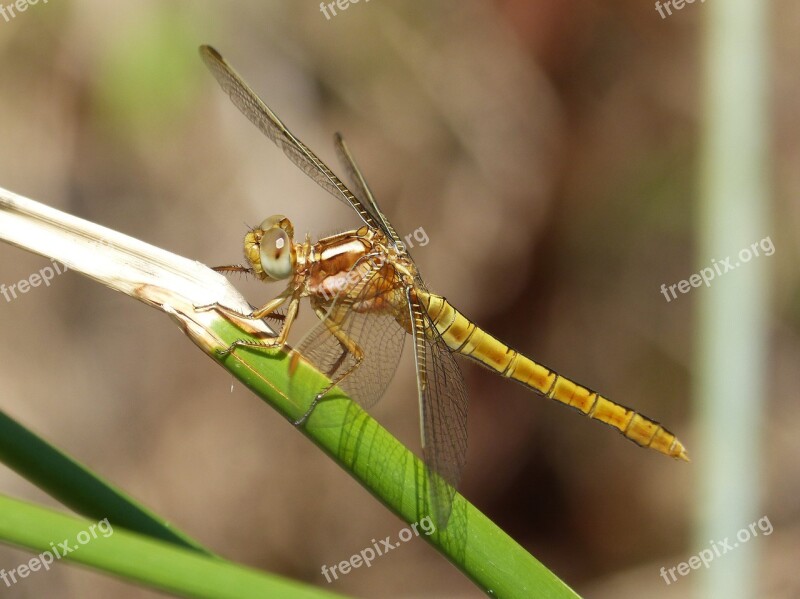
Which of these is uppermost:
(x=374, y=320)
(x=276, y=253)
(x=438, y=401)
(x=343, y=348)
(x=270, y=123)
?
(x=270, y=123)

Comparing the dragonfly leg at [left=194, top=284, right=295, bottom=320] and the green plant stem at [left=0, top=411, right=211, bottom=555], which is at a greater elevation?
the dragonfly leg at [left=194, top=284, right=295, bottom=320]

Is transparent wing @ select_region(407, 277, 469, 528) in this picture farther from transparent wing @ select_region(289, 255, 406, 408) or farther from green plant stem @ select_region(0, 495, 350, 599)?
green plant stem @ select_region(0, 495, 350, 599)

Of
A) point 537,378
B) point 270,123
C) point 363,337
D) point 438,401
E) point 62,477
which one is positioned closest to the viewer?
point 62,477

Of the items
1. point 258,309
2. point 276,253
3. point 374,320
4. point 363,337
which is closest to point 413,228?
point 374,320

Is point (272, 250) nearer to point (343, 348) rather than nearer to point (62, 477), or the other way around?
point (343, 348)

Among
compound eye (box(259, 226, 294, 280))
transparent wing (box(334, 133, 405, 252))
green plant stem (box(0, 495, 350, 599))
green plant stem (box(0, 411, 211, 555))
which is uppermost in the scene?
transparent wing (box(334, 133, 405, 252))

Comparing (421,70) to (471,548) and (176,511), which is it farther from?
(471,548)

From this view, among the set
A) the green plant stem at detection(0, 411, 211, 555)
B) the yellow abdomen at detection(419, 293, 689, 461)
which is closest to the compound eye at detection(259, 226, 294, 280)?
the yellow abdomen at detection(419, 293, 689, 461)
